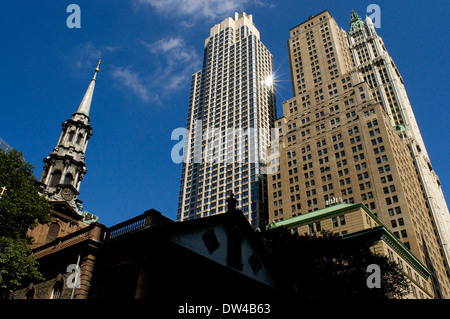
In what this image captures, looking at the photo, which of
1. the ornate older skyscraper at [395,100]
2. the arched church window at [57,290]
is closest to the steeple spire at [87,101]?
the arched church window at [57,290]

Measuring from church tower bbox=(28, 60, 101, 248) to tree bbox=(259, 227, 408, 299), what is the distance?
2058 centimetres

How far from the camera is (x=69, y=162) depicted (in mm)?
41344

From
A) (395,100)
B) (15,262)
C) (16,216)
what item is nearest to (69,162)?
(16,216)

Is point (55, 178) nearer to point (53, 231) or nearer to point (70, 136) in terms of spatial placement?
point (70, 136)

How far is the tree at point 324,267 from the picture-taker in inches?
1259

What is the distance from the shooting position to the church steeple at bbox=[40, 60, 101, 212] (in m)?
39.0

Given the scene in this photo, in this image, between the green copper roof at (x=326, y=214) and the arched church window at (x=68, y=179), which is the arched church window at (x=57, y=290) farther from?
the green copper roof at (x=326, y=214)

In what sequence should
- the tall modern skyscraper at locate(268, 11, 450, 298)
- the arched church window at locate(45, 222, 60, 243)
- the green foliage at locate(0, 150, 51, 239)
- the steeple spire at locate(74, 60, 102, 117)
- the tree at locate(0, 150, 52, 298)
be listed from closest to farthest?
the tree at locate(0, 150, 52, 298) → the green foliage at locate(0, 150, 51, 239) → the arched church window at locate(45, 222, 60, 243) → the steeple spire at locate(74, 60, 102, 117) → the tall modern skyscraper at locate(268, 11, 450, 298)

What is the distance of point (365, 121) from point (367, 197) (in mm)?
23897

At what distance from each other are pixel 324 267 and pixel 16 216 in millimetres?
26896

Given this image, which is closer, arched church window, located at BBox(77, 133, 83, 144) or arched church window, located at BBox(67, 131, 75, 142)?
arched church window, located at BBox(67, 131, 75, 142)

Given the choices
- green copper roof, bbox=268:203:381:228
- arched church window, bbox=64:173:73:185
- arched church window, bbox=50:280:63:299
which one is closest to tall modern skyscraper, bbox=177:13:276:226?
green copper roof, bbox=268:203:381:228

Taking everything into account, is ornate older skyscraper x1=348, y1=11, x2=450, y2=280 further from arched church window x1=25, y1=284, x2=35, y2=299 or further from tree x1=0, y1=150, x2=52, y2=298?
arched church window x1=25, y1=284, x2=35, y2=299
